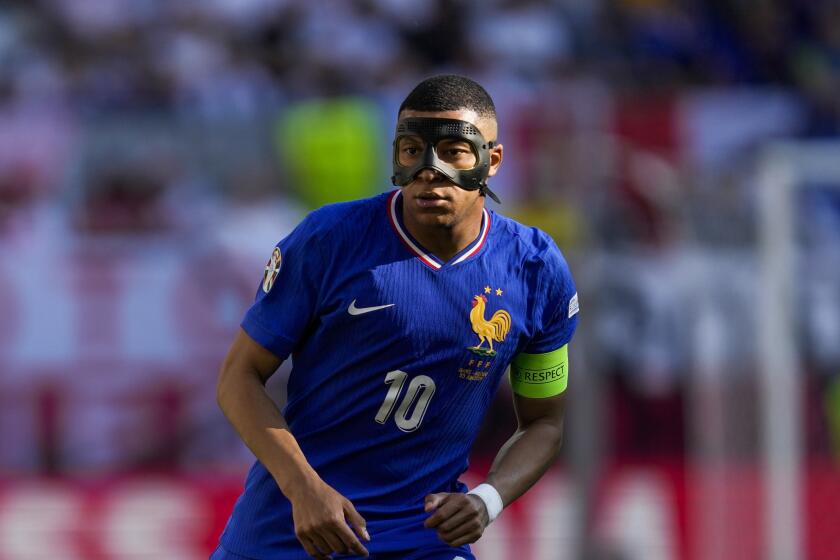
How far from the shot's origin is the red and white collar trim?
4.31 meters

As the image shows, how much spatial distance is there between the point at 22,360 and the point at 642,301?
147 inches

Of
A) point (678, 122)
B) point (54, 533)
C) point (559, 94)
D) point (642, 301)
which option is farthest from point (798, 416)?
point (54, 533)

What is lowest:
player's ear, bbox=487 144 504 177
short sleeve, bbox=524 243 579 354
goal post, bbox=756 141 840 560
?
short sleeve, bbox=524 243 579 354

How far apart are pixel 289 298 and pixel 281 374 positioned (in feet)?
15.1

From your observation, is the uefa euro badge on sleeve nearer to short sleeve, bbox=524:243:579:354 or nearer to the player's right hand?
the player's right hand

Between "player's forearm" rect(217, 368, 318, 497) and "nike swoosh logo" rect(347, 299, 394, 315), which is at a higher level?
"nike swoosh logo" rect(347, 299, 394, 315)

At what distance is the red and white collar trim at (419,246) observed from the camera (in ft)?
14.1

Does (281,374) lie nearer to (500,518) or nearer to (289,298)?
(500,518)

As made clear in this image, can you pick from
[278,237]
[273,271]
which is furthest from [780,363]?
[273,271]

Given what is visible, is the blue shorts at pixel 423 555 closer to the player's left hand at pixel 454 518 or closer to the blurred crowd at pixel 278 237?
the player's left hand at pixel 454 518

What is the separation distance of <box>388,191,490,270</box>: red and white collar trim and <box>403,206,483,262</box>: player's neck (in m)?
0.02

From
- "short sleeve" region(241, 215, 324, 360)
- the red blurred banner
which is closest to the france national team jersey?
"short sleeve" region(241, 215, 324, 360)

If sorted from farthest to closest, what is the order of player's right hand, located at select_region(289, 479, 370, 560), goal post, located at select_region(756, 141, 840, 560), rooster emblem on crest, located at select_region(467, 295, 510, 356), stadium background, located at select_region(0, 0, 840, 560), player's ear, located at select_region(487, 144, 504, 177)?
goal post, located at select_region(756, 141, 840, 560) → stadium background, located at select_region(0, 0, 840, 560) → player's ear, located at select_region(487, 144, 504, 177) → rooster emblem on crest, located at select_region(467, 295, 510, 356) → player's right hand, located at select_region(289, 479, 370, 560)

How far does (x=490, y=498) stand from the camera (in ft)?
13.9
